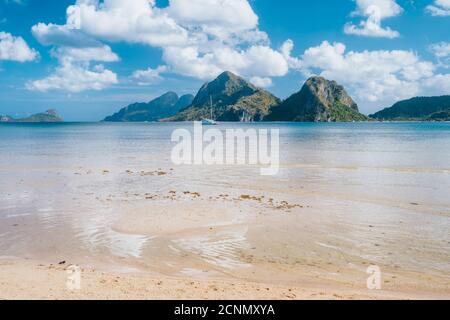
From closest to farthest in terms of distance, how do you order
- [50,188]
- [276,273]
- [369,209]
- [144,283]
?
1. [144,283]
2. [276,273]
3. [369,209]
4. [50,188]

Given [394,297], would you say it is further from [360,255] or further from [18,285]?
[18,285]

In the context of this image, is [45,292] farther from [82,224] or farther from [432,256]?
[432,256]

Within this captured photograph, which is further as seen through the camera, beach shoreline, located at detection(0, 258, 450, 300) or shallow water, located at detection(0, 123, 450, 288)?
shallow water, located at detection(0, 123, 450, 288)

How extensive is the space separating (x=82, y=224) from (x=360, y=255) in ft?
39.0

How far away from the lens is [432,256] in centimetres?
1338

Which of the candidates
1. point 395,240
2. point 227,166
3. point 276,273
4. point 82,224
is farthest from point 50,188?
point 395,240

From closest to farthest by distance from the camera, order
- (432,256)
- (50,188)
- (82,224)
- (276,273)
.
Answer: (276,273)
(432,256)
(82,224)
(50,188)

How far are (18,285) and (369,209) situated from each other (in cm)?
1661

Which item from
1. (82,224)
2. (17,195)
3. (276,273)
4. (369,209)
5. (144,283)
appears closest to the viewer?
(144,283)

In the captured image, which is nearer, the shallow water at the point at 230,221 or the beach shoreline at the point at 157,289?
the beach shoreline at the point at 157,289

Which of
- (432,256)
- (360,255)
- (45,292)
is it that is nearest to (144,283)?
(45,292)

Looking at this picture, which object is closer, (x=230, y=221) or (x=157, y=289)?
(x=157, y=289)

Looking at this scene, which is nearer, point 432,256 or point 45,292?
point 45,292
